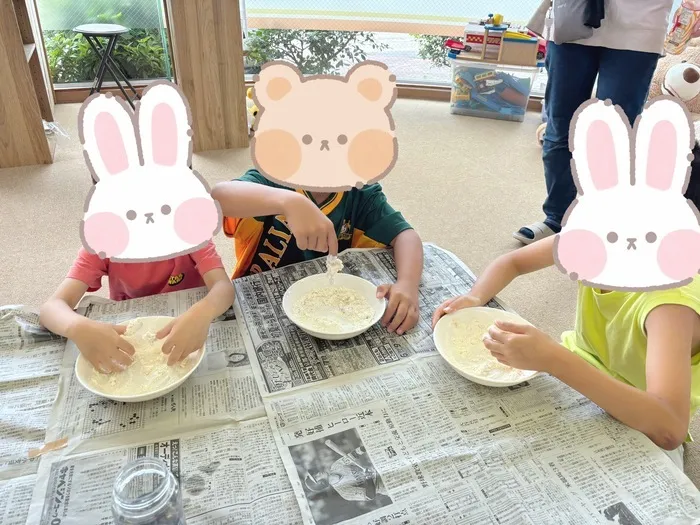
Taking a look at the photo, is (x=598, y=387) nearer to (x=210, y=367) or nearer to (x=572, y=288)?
(x=210, y=367)

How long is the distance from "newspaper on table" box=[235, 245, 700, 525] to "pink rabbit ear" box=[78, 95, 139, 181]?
35cm

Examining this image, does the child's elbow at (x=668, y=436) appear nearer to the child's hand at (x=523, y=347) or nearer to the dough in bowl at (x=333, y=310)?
the child's hand at (x=523, y=347)

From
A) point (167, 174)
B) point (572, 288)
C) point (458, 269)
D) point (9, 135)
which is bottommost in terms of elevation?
point (572, 288)

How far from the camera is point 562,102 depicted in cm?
177

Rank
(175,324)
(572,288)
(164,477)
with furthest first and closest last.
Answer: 1. (572,288)
2. (175,324)
3. (164,477)

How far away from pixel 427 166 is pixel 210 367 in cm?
197

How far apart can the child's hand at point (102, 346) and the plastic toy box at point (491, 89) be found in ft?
9.00

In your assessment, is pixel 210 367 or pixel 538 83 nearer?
pixel 210 367

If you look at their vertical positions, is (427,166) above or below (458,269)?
below

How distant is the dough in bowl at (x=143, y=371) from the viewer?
0.77m

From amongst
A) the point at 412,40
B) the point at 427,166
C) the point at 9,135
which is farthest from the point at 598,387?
the point at 412,40

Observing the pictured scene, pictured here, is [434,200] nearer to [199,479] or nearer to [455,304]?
[455,304]

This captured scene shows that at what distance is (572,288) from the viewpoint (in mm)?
1855

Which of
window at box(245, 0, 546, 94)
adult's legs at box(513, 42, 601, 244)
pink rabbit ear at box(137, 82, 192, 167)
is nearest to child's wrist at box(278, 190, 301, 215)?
pink rabbit ear at box(137, 82, 192, 167)
